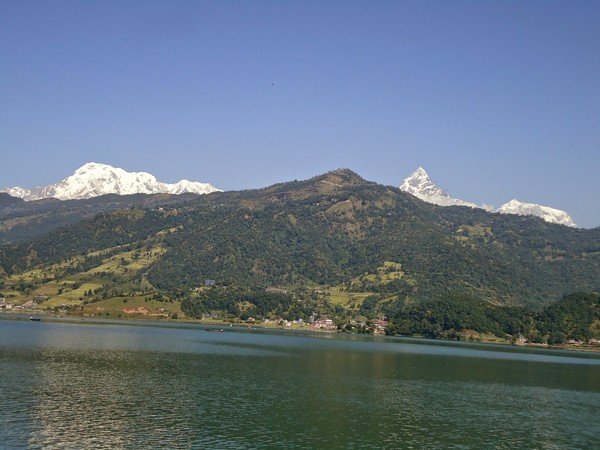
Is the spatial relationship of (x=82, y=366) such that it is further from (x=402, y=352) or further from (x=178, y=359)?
(x=402, y=352)

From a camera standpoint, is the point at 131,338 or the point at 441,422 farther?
the point at 131,338

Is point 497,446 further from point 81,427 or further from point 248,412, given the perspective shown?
point 81,427

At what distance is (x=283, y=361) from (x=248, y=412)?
215 feet

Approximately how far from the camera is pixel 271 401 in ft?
302

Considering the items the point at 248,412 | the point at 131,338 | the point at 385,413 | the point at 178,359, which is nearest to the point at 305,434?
the point at 248,412

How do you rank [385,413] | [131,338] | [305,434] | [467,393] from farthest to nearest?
[131,338] < [467,393] < [385,413] < [305,434]

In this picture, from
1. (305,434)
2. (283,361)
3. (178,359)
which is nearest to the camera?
(305,434)

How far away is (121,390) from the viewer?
92438 millimetres

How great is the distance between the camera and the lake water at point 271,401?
69.6m

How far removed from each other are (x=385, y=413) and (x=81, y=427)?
4034 cm

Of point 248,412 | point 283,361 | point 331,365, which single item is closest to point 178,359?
point 283,361

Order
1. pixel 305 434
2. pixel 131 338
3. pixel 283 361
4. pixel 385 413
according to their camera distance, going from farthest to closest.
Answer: pixel 131 338
pixel 283 361
pixel 385 413
pixel 305 434

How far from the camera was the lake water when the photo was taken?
69.6 metres

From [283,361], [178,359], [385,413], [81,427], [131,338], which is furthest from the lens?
[131,338]
